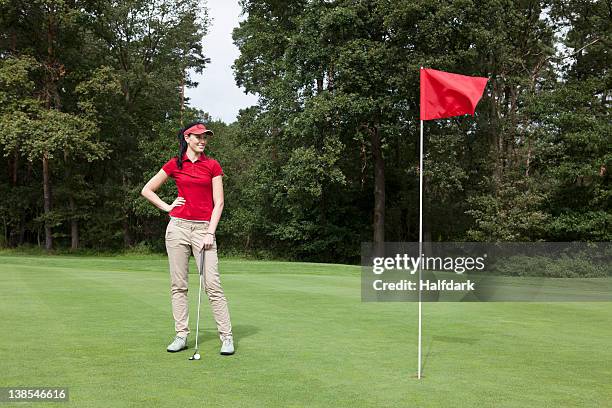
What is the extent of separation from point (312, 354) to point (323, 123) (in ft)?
88.2

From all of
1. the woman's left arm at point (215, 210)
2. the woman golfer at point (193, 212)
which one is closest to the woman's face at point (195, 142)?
the woman golfer at point (193, 212)

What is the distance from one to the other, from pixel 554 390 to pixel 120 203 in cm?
4065

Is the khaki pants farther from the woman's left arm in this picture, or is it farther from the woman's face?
the woman's face

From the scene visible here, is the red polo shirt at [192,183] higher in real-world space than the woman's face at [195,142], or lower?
lower

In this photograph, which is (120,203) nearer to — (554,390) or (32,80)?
(32,80)

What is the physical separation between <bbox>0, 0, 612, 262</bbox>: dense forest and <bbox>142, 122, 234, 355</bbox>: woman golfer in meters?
25.0

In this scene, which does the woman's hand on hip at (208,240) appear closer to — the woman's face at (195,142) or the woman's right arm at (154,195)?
the woman's right arm at (154,195)

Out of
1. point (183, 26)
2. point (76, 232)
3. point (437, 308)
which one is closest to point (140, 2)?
point (183, 26)

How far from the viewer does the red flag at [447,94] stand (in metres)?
6.85

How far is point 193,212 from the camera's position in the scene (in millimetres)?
6750

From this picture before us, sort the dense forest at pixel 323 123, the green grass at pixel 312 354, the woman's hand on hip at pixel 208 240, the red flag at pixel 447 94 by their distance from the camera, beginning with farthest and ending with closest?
the dense forest at pixel 323 123, the red flag at pixel 447 94, the woman's hand on hip at pixel 208 240, the green grass at pixel 312 354

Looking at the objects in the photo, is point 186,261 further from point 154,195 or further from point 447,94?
point 447,94

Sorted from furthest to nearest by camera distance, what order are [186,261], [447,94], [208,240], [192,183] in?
[447,94]
[186,261]
[192,183]
[208,240]

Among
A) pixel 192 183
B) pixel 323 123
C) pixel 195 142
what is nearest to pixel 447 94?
pixel 195 142
